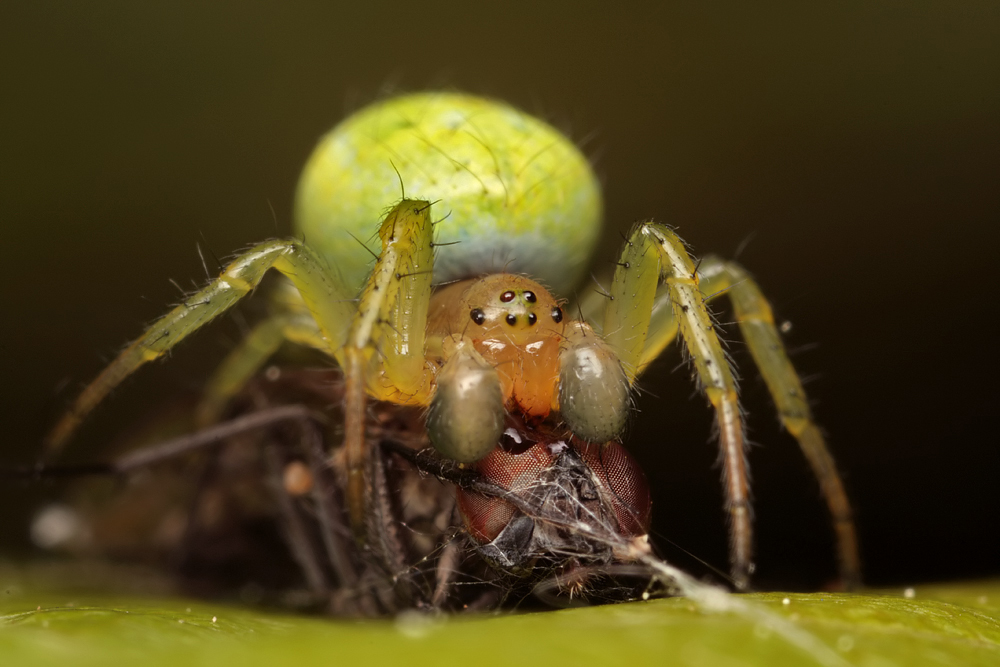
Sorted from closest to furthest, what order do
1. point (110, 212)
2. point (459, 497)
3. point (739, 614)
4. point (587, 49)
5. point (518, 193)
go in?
point (739, 614), point (459, 497), point (518, 193), point (110, 212), point (587, 49)

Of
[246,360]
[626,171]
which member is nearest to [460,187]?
[246,360]

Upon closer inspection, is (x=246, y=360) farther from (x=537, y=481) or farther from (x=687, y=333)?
(x=687, y=333)

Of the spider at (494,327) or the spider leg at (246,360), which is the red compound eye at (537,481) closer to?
the spider at (494,327)

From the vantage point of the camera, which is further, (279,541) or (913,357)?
(913,357)

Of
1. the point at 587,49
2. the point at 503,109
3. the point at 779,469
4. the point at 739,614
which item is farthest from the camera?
the point at 587,49

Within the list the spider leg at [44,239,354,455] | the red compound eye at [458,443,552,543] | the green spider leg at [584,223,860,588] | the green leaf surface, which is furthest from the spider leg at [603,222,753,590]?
the spider leg at [44,239,354,455]

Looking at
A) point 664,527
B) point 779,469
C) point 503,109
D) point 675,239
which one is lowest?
point 779,469

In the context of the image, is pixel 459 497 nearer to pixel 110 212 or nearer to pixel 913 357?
pixel 913 357

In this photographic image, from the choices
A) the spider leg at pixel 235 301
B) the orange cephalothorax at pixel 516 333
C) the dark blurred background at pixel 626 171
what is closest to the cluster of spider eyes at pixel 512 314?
the orange cephalothorax at pixel 516 333

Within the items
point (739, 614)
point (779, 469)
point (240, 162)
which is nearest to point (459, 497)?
point (739, 614)
